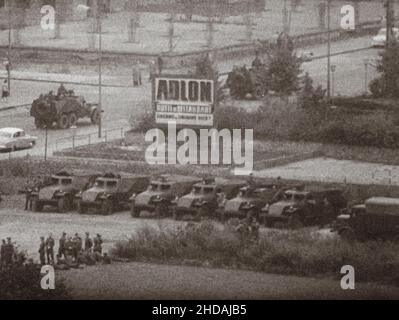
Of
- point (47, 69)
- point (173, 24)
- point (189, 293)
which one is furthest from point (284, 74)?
point (189, 293)

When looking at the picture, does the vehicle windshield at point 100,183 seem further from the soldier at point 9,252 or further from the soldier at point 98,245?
the soldier at point 9,252

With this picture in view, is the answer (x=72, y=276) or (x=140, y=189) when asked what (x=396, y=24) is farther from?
(x=72, y=276)

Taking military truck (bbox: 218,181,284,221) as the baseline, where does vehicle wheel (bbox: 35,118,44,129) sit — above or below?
above

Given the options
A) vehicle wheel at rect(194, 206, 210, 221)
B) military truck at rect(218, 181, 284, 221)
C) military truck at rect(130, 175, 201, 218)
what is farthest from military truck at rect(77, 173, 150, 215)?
military truck at rect(218, 181, 284, 221)

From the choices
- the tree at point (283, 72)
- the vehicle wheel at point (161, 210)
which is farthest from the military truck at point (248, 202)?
the tree at point (283, 72)

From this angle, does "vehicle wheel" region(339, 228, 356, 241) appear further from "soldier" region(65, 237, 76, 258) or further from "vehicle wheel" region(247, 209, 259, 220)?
"soldier" region(65, 237, 76, 258)

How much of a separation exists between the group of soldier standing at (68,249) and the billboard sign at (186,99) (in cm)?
1788

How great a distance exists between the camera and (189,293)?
43.1 m

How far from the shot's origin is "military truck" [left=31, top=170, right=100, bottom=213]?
58219mm

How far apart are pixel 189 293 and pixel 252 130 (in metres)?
25.9

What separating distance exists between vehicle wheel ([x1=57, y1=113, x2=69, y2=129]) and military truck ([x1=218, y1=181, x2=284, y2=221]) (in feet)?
59.9

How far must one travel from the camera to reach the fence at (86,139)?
6944 centimetres

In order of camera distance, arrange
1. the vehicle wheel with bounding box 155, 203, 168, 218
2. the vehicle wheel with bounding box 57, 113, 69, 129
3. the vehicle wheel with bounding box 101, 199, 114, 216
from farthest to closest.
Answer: the vehicle wheel with bounding box 57, 113, 69, 129 → the vehicle wheel with bounding box 101, 199, 114, 216 → the vehicle wheel with bounding box 155, 203, 168, 218

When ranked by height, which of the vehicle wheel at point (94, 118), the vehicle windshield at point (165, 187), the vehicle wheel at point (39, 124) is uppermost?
the vehicle wheel at point (94, 118)
